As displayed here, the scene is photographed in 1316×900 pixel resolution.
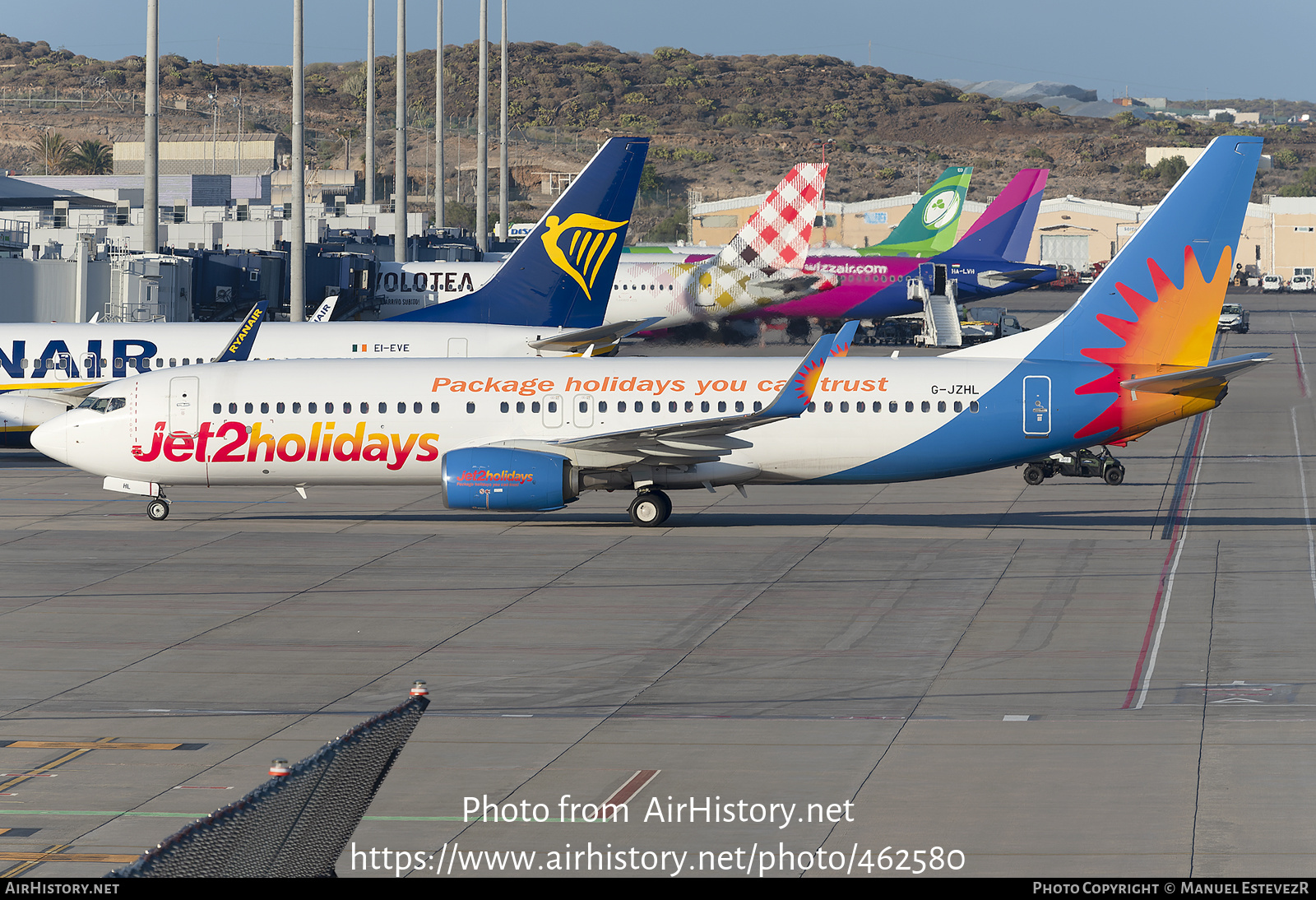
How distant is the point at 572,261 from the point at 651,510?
15.8 metres

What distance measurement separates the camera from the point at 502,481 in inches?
1266

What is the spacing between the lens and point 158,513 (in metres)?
34.8

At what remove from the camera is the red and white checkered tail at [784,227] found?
61.4 metres

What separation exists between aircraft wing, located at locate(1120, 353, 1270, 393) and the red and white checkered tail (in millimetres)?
27042

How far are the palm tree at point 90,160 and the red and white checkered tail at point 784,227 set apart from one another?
119 m

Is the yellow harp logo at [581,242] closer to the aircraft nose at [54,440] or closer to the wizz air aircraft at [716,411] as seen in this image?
the wizz air aircraft at [716,411]

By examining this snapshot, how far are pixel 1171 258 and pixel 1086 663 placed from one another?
14.9 m

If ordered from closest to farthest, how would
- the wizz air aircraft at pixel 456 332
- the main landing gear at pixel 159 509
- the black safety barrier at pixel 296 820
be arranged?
the black safety barrier at pixel 296 820 < the main landing gear at pixel 159 509 < the wizz air aircraft at pixel 456 332

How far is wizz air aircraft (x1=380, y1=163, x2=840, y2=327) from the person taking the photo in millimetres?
71750

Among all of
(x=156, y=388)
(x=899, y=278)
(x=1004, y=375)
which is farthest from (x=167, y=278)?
(x=899, y=278)

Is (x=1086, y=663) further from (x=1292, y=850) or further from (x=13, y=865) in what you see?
(x=13, y=865)

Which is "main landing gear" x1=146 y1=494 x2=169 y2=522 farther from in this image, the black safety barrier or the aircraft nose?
the black safety barrier

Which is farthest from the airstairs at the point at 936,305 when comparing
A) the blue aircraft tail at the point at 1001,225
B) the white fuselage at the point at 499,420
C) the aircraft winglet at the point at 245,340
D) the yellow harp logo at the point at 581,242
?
the white fuselage at the point at 499,420

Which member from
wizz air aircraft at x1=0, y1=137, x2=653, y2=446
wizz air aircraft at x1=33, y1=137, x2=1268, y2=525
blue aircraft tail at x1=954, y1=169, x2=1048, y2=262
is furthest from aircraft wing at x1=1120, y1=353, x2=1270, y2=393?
blue aircraft tail at x1=954, y1=169, x2=1048, y2=262
